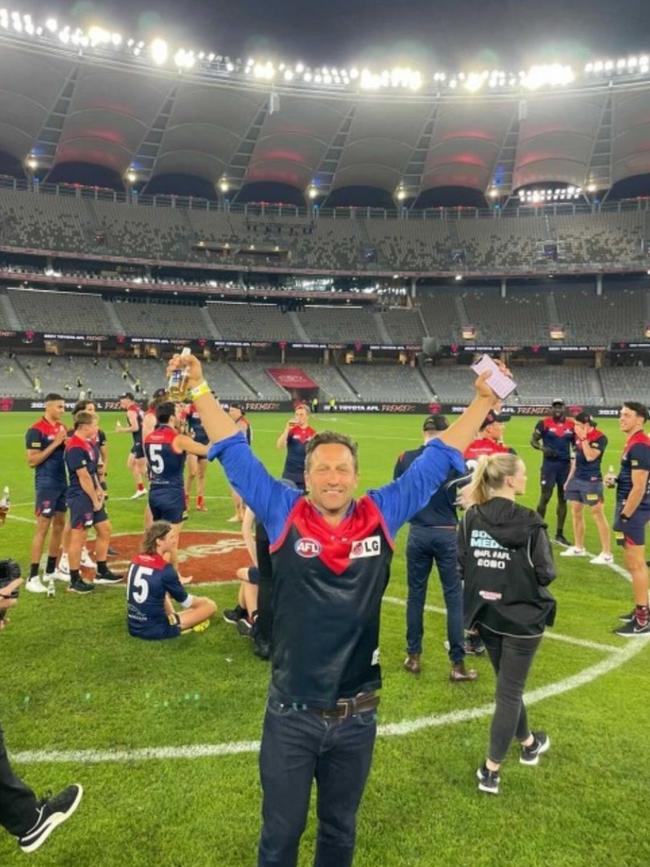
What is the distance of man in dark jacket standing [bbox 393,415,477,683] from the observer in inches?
234

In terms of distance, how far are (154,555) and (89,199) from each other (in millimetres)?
66311

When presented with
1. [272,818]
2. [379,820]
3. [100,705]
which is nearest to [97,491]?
[100,705]

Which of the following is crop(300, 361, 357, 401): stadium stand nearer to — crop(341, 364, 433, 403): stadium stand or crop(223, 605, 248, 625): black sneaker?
crop(341, 364, 433, 403): stadium stand

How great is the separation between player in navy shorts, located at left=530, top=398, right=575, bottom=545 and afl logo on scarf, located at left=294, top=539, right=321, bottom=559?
33.1 feet

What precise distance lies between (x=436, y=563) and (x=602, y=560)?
19.8 ft

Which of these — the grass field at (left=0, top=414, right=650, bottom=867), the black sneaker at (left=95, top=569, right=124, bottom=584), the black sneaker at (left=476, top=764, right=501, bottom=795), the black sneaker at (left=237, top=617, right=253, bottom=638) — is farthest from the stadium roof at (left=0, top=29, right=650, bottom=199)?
the black sneaker at (left=476, top=764, right=501, bottom=795)

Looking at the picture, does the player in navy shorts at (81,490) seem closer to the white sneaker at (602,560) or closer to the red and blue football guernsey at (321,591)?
the red and blue football guernsey at (321,591)

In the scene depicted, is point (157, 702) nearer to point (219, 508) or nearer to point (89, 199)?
point (219, 508)

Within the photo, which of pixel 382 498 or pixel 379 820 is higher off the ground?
pixel 382 498

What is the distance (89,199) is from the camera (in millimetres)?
62781

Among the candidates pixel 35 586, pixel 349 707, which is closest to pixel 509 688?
pixel 349 707

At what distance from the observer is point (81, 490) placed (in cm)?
828

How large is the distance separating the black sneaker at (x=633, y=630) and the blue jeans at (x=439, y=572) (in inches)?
105

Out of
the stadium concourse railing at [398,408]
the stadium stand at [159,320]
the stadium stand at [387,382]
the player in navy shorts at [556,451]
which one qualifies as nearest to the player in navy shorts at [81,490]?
the player in navy shorts at [556,451]
